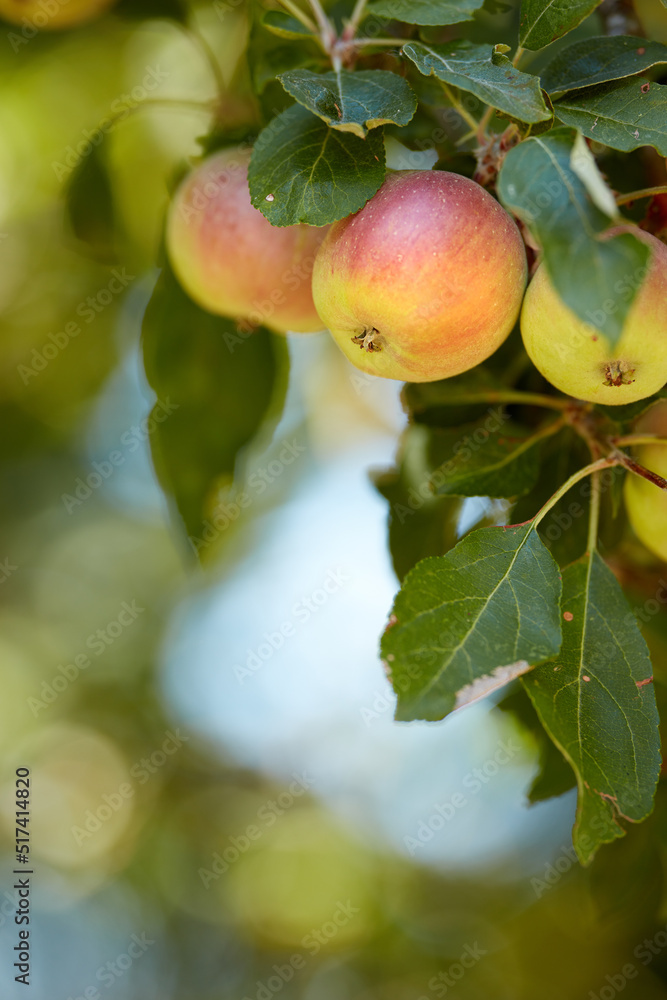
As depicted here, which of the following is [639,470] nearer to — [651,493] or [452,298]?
[651,493]

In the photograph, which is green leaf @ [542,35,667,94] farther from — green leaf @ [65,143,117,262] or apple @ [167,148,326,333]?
green leaf @ [65,143,117,262]

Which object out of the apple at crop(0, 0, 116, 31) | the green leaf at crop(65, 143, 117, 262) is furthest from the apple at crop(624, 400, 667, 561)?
the apple at crop(0, 0, 116, 31)

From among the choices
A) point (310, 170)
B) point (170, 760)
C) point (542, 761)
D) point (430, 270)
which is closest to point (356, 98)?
point (310, 170)

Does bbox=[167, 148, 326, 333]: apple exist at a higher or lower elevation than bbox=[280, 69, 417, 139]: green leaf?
lower

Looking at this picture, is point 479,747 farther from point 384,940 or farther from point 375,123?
point 375,123

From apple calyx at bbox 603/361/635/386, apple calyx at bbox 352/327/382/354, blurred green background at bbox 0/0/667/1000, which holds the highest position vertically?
apple calyx at bbox 352/327/382/354
